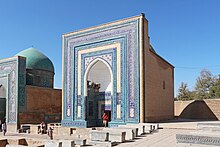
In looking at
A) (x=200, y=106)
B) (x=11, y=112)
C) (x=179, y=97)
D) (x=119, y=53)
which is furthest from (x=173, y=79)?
(x=179, y=97)

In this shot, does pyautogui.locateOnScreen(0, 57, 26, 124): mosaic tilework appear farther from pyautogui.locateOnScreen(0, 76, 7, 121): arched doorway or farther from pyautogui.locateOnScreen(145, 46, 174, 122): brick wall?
pyautogui.locateOnScreen(145, 46, 174, 122): brick wall

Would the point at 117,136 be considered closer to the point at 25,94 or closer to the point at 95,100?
the point at 95,100

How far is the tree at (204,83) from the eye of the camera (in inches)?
1075

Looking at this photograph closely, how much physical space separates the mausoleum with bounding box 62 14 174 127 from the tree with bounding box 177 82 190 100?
13.4 meters

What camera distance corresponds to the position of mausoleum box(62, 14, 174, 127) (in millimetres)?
11805

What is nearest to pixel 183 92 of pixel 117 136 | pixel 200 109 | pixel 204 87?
pixel 204 87

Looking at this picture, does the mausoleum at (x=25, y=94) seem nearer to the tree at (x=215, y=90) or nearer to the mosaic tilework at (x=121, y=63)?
the mosaic tilework at (x=121, y=63)

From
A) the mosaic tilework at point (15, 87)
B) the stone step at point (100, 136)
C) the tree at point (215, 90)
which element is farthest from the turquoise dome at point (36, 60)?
the tree at point (215, 90)

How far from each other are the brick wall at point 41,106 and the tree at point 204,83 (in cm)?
1525

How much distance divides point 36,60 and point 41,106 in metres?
4.10

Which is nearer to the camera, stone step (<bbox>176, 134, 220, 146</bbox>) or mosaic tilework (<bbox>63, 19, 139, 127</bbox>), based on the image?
stone step (<bbox>176, 134, 220, 146</bbox>)

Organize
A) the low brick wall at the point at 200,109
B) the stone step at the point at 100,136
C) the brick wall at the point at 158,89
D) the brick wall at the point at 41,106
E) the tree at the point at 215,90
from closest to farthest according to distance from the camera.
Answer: the stone step at the point at 100,136 < the brick wall at the point at 158,89 < the brick wall at the point at 41,106 < the low brick wall at the point at 200,109 < the tree at the point at 215,90

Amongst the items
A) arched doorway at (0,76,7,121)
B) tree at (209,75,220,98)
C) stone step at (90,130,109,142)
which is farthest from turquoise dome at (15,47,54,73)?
tree at (209,75,220,98)

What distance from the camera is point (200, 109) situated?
1812 cm
